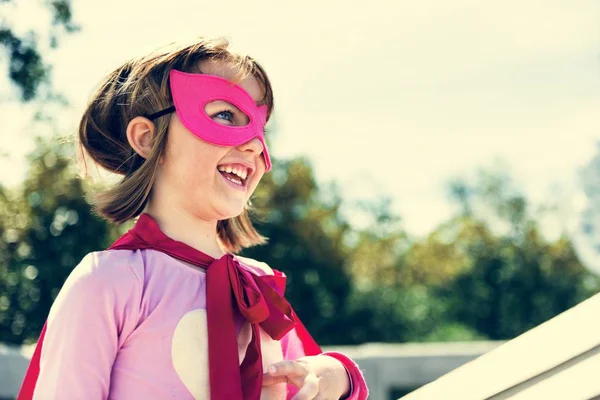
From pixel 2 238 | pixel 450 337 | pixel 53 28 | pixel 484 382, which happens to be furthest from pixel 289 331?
pixel 450 337

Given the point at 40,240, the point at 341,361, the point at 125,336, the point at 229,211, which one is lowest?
the point at 40,240

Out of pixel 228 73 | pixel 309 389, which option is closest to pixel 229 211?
pixel 228 73

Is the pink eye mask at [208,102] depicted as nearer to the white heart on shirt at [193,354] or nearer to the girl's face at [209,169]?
the girl's face at [209,169]

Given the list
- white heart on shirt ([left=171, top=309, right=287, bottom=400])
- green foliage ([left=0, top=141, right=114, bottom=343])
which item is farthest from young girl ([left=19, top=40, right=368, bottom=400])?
green foliage ([left=0, top=141, right=114, bottom=343])

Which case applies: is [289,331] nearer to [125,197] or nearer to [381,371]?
[125,197]

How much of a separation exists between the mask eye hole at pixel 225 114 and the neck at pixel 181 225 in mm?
237

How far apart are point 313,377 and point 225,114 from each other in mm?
655

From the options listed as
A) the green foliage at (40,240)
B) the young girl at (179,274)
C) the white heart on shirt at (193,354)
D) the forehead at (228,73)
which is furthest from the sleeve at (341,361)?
the green foliage at (40,240)

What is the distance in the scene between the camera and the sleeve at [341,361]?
212cm

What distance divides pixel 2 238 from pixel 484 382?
12155 millimetres

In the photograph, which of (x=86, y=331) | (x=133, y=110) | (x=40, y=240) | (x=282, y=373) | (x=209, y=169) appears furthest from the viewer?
(x=40, y=240)

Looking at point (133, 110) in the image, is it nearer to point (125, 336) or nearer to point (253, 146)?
point (253, 146)

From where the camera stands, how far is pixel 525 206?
70.1 feet

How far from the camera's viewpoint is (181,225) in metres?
2.05
